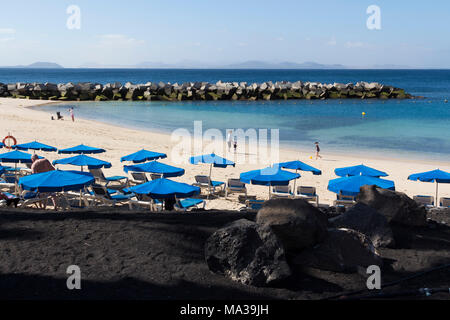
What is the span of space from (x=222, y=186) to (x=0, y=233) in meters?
8.17

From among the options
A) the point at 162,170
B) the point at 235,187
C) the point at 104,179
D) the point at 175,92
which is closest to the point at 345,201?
the point at 235,187

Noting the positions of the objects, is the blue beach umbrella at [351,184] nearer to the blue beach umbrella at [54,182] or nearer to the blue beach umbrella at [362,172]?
the blue beach umbrella at [362,172]

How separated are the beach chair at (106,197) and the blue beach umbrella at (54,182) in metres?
1.71

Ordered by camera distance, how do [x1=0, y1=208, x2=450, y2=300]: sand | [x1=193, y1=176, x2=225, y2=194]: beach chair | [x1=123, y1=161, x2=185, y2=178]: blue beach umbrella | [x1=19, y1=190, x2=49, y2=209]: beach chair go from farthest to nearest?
1. [x1=193, y1=176, x2=225, y2=194]: beach chair
2. [x1=123, y1=161, x2=185, y2=178]: blue beach umbrella
3. [x1=19, y1=190, x2=49, y2=209]: beach chair
4. [x1=0, y1=208, x2=450, y2=300]: sand

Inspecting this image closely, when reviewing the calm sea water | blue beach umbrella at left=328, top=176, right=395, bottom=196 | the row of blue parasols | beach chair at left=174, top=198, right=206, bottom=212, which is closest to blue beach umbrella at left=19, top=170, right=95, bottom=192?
the row of blue parasols

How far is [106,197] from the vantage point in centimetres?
1071

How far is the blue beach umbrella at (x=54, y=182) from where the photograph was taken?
8227 millimetres

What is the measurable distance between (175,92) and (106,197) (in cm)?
4756

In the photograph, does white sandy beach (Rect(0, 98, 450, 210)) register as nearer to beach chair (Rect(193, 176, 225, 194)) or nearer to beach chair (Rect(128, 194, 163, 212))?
beach chair (Rect(193, 176, 225, 194))

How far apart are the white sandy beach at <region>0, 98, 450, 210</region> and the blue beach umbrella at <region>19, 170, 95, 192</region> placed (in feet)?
13.1

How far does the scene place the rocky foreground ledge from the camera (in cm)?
5453

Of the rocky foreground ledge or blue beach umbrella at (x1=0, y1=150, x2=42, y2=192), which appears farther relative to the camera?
the rocky foreground ledge

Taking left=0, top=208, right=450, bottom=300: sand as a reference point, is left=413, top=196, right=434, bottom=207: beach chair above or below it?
below

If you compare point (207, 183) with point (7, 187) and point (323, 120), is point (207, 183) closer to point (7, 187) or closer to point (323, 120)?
point (7, 187)
